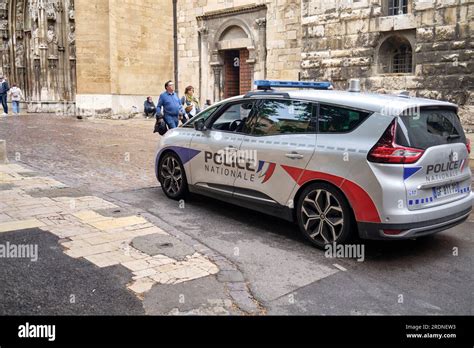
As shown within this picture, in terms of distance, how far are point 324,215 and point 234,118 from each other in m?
2.02

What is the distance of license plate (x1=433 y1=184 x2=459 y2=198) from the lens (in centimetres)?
503

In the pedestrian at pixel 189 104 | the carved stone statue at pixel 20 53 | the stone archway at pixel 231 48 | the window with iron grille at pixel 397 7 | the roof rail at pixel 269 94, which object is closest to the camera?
the roof rail at pixel 269 94

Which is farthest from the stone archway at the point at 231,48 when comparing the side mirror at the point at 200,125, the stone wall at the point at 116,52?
the side mirror at the point at 200,125

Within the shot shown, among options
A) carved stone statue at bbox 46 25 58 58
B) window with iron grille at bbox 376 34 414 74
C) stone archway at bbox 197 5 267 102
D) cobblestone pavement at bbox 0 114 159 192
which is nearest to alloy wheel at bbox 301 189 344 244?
cobblestone pavement at bbox 0 114 159 192

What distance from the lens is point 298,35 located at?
18453 millimetres

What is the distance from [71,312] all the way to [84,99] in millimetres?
22493

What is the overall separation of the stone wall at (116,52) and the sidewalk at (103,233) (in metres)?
17.3

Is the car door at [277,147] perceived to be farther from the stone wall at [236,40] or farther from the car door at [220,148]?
the stone wall at [236,40]

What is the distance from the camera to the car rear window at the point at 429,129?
4863mm

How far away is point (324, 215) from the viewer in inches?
207

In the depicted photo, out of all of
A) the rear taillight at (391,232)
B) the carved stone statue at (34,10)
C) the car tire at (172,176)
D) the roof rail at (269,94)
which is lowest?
the rear taillight at (391,232)

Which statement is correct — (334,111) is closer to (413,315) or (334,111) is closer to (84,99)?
(413,315)

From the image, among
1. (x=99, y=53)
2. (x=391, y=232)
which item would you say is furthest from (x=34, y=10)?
(x=391, y=232)
